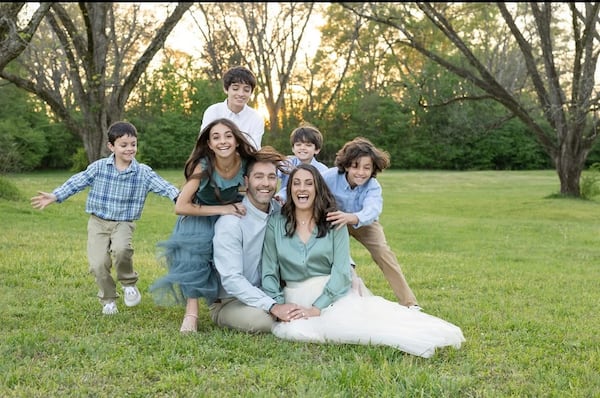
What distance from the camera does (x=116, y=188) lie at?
17.5 ft

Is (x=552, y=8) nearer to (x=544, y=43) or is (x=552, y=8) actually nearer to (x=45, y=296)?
(x=544, y=43)

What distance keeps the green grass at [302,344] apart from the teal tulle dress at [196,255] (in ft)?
0.83

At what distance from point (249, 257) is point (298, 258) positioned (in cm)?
35

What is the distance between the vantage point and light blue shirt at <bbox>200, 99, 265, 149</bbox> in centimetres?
563

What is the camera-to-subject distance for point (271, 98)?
40.2 m

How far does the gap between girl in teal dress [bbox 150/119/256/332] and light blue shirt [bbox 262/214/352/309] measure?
306 mm

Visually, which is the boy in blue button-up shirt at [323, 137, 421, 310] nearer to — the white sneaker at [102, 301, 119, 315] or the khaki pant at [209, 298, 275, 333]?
the khaki pant at [209, 298, 275, 333]

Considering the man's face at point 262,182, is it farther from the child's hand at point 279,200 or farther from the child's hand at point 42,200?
the child's hand at point 42,200

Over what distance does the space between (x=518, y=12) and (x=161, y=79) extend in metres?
22.5

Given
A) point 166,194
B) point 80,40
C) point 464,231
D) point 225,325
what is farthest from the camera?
point 80,40

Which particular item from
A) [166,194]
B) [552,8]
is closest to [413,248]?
[166,194]

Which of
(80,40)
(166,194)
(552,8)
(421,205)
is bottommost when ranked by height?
(421,205)

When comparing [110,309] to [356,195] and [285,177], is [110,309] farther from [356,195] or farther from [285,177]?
[356,195]

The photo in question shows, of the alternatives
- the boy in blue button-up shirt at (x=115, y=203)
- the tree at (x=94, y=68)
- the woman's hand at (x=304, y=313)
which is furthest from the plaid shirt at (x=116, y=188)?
the tree at (x=94, y=68)
